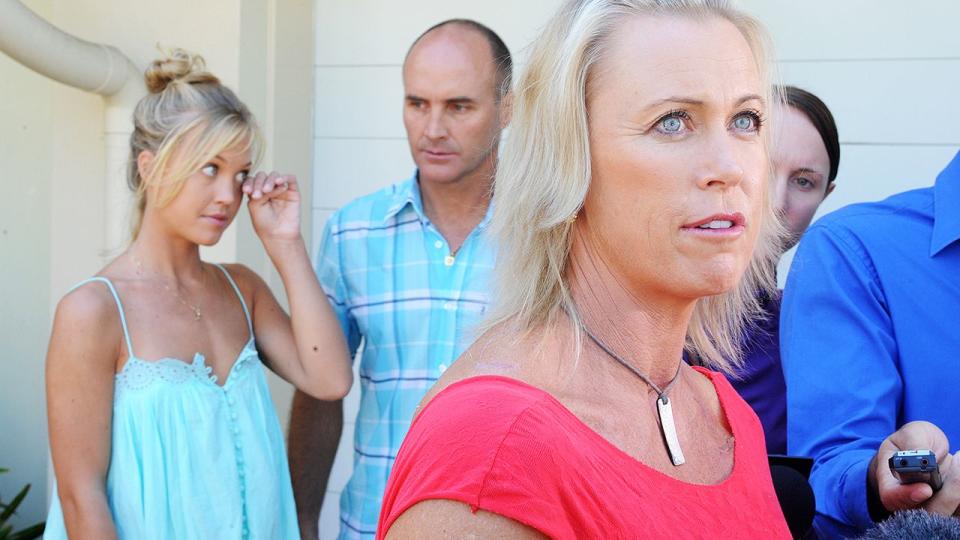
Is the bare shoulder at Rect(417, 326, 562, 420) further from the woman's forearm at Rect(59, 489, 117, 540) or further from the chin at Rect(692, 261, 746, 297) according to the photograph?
the woman's forearm at Rect(59, 489, 117, 540)

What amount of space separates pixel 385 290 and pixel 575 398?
5.65ft

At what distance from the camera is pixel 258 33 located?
393cm

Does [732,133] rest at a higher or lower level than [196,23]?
lower

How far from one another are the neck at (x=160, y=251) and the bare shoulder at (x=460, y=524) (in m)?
1.81

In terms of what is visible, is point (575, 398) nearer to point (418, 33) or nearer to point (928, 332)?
point (928, 332)

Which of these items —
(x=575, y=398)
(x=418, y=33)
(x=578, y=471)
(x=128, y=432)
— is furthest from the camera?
(x=418, y=33)

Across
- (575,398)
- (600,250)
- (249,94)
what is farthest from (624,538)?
(249,94)

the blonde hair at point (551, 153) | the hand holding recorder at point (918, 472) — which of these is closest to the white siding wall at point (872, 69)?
the blonde hair at point (551, 153)

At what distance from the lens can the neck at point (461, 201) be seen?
3080 mm

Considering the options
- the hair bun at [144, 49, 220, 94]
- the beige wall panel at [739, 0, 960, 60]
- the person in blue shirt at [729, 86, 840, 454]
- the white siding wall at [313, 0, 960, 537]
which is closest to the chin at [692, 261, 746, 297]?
the person in blue shirt at [729, 86, 840, 454]

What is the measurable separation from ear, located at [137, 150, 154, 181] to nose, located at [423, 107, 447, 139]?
0.74m

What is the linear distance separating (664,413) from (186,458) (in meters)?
1.48

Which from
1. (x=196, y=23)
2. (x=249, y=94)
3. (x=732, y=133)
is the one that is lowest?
(x=732, y=133)

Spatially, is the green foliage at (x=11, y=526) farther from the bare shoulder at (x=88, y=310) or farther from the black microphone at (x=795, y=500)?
the black microphone at (x=795, y=500)
